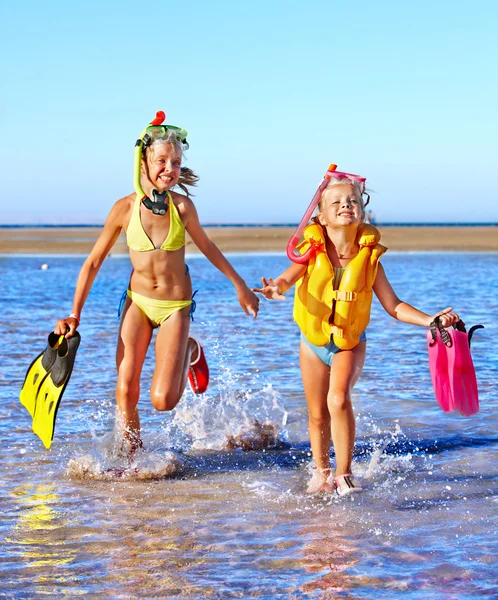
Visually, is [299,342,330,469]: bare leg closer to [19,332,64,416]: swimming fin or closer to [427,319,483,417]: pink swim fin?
[427,319,483,417]: pink swim fin

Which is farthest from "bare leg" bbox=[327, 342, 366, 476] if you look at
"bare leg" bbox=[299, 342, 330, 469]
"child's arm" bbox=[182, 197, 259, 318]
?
"child's arm" bbox=[182, 197, 259, 318]

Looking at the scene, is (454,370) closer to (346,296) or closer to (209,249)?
(346,296)

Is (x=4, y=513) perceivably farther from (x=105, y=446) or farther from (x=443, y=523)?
(x=443, y=523)

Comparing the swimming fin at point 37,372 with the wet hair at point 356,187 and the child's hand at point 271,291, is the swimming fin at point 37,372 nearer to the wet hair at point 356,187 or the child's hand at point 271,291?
the child's hand at point 271,291

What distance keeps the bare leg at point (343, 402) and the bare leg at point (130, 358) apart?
121cm

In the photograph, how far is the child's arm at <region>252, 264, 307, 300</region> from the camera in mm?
5051

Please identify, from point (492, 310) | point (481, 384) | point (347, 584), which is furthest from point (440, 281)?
point (347, 584)

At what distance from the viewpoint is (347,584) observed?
3795 millimetres

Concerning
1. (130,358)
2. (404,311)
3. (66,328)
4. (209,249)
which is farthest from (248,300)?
(66,328)

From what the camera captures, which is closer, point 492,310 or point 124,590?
point 124,590

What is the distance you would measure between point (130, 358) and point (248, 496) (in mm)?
1140

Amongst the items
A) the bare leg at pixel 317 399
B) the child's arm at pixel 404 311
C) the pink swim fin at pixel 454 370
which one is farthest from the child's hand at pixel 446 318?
the bare leg at pixel 317 399

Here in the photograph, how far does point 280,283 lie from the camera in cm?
511

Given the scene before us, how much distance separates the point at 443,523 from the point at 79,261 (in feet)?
84.1
